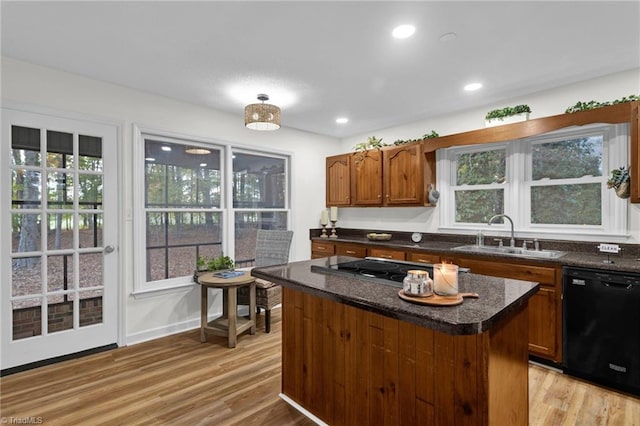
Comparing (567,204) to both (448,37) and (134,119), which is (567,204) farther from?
(134,119)

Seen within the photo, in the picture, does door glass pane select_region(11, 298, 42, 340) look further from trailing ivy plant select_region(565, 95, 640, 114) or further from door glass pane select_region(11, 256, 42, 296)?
trailing ivy plant select_region(565, 95, 640, 114)

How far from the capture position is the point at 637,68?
9.11ft

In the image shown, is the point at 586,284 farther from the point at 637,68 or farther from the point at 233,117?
the point at 233,117

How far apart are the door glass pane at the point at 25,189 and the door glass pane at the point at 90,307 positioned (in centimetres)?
89

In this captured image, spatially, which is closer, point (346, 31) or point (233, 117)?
point (346, 31)

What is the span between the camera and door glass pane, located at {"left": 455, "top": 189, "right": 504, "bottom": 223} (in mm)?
3730

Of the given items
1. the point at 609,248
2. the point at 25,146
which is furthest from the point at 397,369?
the point at 25,146

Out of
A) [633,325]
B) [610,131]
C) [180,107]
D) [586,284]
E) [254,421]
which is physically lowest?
[254,421]

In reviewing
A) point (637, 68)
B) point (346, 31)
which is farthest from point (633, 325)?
point (346, 31)

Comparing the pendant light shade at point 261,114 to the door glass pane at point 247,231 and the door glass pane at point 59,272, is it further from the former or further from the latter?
the door glass pane at point 59,272

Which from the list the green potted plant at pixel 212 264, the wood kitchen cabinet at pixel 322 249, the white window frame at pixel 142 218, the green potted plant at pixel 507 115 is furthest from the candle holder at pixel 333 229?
the green potted plant at pixel 507 115

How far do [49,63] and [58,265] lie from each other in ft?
5.67

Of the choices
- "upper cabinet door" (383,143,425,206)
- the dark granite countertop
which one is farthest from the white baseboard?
"upper cabinet door" (383,143,425,206)

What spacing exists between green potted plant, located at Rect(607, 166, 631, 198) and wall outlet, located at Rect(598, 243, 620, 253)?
1.48 feet
